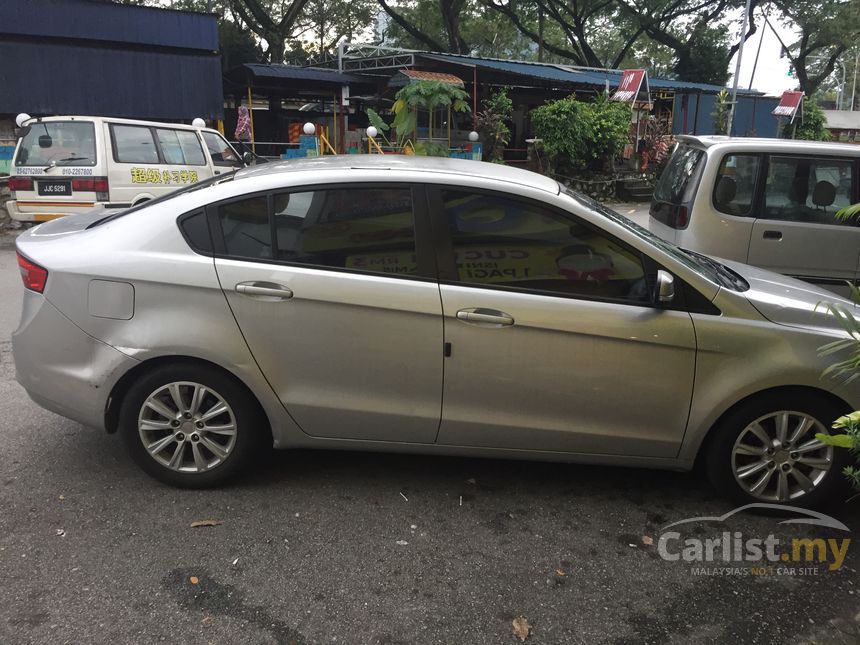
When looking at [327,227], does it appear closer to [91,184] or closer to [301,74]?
[91,184]

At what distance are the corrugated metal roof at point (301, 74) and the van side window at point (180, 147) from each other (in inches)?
419

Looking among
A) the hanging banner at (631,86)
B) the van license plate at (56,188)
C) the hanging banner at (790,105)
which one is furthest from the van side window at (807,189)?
the hanging banner at (790,105)

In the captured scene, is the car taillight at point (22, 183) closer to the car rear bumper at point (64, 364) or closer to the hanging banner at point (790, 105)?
the car rear bumper at point (64, 364)

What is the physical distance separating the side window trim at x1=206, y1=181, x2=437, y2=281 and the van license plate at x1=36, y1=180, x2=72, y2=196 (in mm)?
7764

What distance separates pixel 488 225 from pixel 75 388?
7.08ft

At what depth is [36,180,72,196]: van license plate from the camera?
9984mm

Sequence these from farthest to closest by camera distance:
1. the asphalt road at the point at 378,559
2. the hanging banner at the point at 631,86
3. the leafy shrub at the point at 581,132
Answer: the hanging banner at the point at 631,86, the leafy shrub at the point at 581,132, the asphalt road at the point at 378,559

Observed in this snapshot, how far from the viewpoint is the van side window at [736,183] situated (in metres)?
6.20

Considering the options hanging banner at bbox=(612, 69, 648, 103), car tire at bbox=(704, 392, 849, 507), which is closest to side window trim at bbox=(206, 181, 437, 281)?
car tire at bbox=(704, 392, 849, 507)

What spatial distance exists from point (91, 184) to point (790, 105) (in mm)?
23149

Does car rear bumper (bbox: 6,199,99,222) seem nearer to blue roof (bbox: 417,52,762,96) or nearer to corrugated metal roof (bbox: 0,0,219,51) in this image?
corrugated metal roof (bbox: 0,0,219,51)

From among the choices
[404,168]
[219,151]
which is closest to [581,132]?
[219,151]

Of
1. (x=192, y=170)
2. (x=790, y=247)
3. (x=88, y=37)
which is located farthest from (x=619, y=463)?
(x=88, y=37)

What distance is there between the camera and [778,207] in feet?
20.6
